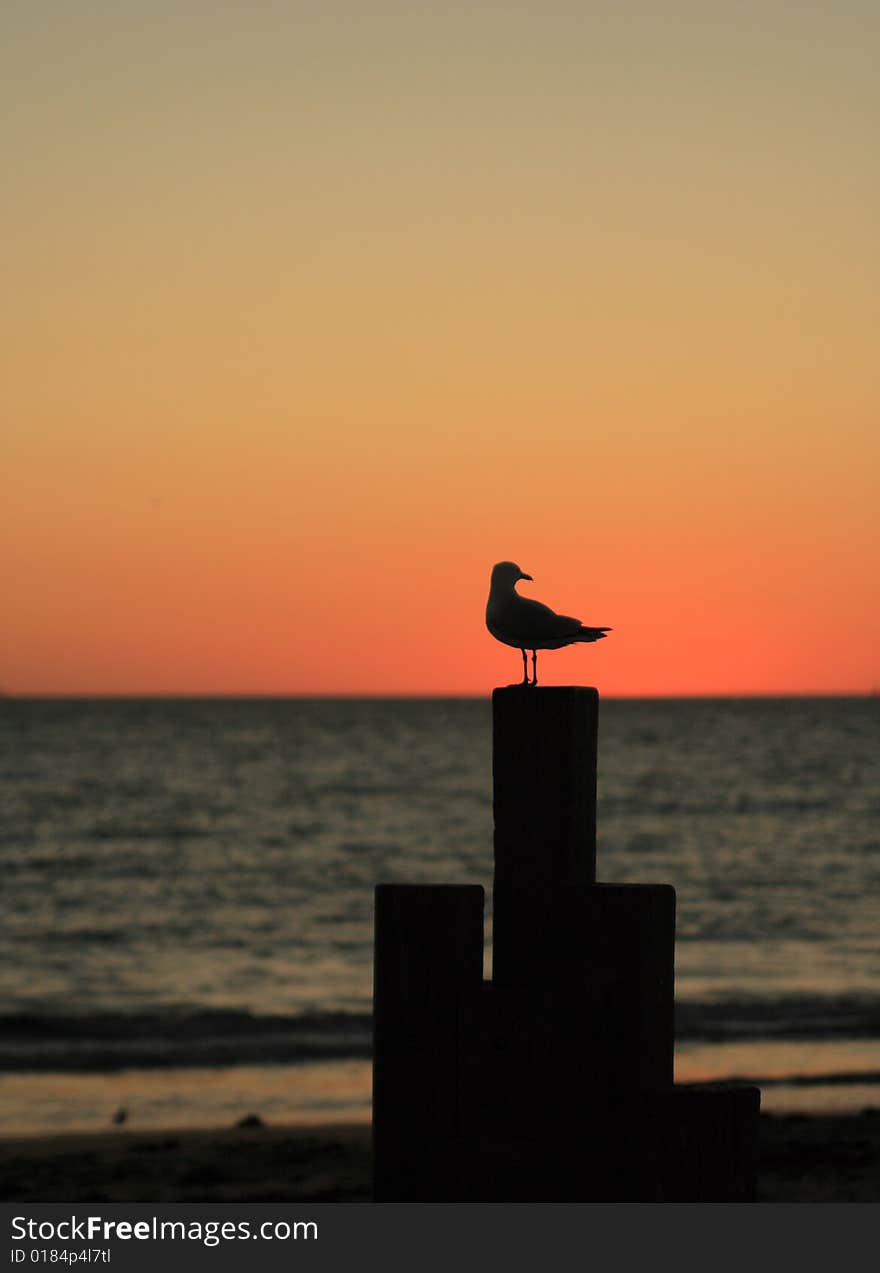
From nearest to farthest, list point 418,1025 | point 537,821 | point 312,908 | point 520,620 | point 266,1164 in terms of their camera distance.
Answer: point 418,1025 → point 537,821 → point 520,620 → point 266,1164 → point 312,908

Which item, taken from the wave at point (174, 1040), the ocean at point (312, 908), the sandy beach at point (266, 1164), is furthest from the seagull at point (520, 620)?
the wave at point (174, 1040)

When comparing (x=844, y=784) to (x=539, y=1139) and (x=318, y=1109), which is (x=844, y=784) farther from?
(x=539, y=1139)

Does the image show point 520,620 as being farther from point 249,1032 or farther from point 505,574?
point 249,1032

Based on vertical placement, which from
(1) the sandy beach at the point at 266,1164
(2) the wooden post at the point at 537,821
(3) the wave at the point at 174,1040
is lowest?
(3) the wave at the point at 174,1040

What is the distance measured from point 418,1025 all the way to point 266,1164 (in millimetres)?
10519

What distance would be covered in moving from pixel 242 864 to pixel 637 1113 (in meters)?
46.9

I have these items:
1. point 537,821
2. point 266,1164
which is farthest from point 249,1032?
point 537,821

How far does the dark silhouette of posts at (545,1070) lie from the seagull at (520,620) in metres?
1.31

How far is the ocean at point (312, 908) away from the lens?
19.1 metres

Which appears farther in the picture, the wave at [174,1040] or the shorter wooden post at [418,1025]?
the wave at [174,1040]

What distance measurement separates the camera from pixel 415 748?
108 m

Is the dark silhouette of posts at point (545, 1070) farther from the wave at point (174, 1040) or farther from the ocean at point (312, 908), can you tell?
the wave at point (174, 1040)

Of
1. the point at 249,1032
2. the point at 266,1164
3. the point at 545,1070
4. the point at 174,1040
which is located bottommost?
the point at 174,1040

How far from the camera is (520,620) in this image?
213 inches
